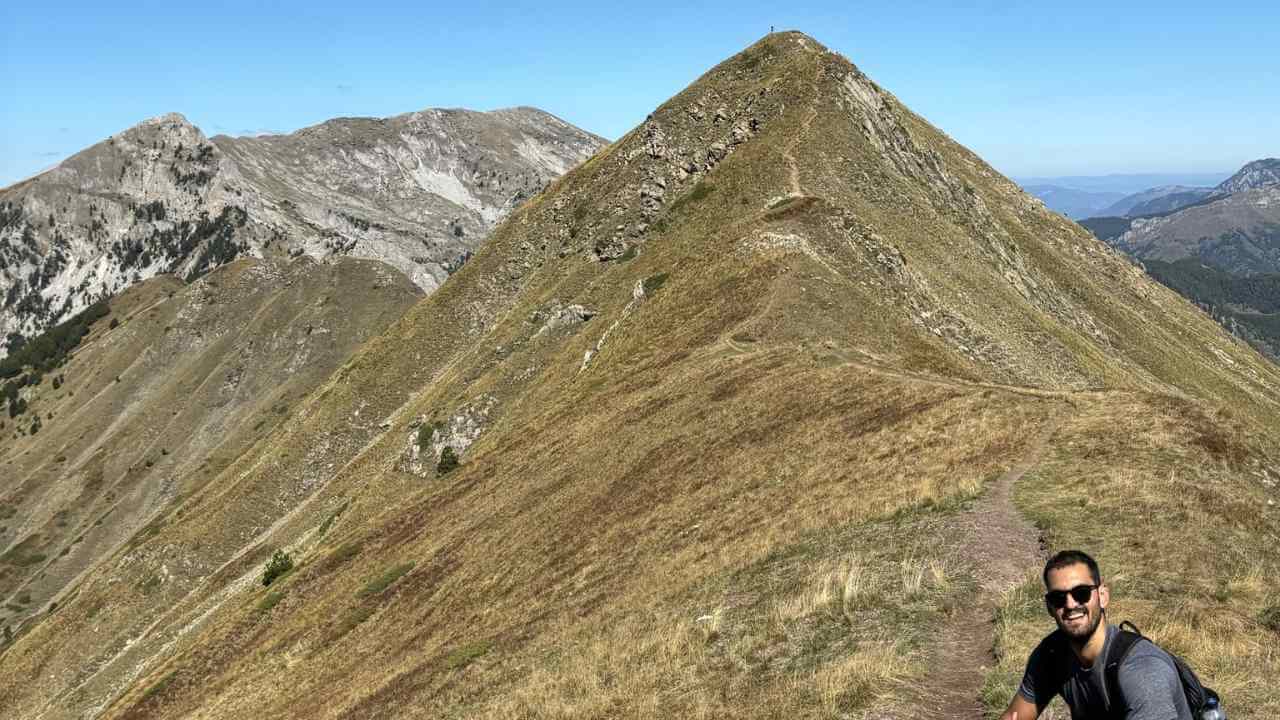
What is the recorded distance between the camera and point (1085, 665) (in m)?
7.38

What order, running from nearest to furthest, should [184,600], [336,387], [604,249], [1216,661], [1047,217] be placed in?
[1216,661]
[184,600]
[604,249]
[336,387]
[1047,217]

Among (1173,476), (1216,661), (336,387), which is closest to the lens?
(1216,661)

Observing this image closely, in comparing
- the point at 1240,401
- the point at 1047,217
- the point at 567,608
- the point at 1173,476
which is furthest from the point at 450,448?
the point at 1047,217

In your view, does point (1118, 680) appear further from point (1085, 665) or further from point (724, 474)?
point (724, 474)

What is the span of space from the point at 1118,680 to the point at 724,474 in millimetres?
30296

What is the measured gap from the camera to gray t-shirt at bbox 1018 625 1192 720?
6.84m

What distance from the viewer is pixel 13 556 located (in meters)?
172

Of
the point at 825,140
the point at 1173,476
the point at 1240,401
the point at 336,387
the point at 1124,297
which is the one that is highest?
the point at 825,140

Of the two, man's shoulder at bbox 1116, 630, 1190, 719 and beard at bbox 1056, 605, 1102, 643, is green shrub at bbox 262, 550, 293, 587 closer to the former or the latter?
beard at bbox 1056, 605, 1102, 643

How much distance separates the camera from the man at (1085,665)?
685 cm

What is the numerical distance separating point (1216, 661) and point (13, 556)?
705ft

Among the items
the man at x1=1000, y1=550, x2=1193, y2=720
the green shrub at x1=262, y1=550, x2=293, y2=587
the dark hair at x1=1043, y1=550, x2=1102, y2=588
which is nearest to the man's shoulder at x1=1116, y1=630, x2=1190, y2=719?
the man at x1=1000, y1=550, x2=1193, y2=720

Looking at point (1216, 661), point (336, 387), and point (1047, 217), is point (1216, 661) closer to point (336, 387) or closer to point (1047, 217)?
point (336, 387)

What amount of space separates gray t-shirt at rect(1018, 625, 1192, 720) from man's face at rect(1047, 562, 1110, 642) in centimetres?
21
